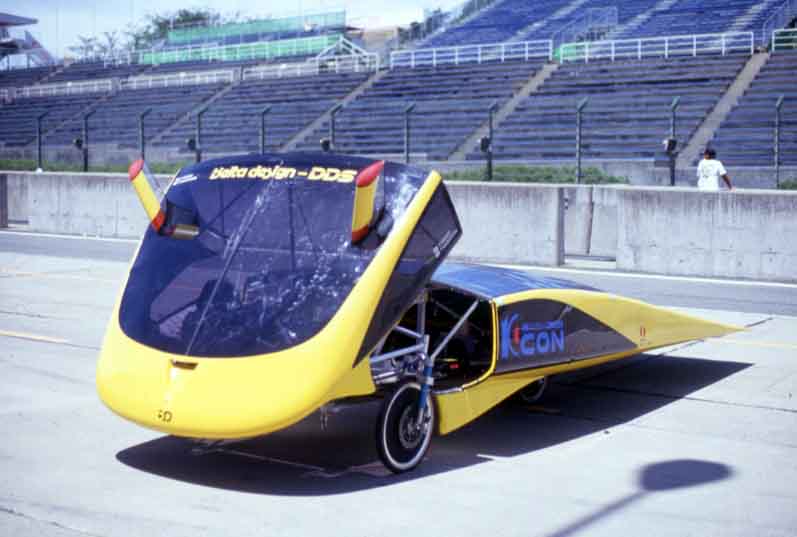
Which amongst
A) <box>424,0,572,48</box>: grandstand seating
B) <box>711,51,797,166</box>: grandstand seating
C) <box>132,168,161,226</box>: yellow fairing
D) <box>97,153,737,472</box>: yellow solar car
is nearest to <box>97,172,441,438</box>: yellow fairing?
<box>97,153,737,472</box>: yellow solar car

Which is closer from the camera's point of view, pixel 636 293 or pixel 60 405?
pixel 60 405

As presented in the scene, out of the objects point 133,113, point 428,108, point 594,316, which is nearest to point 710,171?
point 594,316

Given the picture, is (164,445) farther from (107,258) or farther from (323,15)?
(323,15)

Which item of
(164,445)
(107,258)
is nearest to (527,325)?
(164,445)

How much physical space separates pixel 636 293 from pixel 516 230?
411 cm

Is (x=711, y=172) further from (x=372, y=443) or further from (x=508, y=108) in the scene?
(x=508, y=108)

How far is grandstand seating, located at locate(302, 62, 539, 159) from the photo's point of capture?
129ft

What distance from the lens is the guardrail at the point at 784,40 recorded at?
128 feet

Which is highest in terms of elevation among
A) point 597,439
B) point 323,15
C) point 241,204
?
point 323,15

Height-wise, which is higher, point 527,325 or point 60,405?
point 527,325

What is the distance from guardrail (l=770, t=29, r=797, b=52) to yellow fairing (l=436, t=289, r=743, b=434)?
104ft

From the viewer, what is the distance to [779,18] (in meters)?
43.4

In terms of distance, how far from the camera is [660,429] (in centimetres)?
768

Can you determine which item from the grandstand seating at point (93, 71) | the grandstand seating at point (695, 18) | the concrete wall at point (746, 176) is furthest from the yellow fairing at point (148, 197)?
the grandstand seating at point (93, 71)
